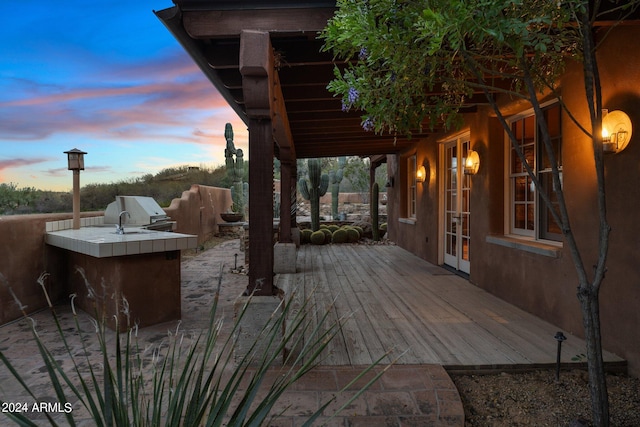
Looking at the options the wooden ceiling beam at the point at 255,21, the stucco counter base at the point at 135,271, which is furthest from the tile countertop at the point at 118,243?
the wooden ceiling beam at the point at 255,21

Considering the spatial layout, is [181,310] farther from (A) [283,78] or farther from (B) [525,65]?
(B) [525,65]

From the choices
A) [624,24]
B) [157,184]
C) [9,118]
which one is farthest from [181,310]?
[157,184]

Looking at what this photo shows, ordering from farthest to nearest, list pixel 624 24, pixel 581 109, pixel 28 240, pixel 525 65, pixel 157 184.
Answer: pixel 157 184, pixel 28 240, pixel 581 109, pixel 624 24, pixel 525 65

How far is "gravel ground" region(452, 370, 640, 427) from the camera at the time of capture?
6.56ft

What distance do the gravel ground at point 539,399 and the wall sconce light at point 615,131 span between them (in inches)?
60.5

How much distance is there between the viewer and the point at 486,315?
351 centimetres

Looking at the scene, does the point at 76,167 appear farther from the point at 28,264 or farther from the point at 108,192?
the point at 108,192

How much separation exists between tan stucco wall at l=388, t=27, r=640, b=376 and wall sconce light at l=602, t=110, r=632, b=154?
0.04 metres

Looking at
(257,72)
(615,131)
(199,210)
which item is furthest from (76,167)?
(199,210)

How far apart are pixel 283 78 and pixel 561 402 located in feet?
10.8

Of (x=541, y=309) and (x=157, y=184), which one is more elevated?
(x=157, y=184)

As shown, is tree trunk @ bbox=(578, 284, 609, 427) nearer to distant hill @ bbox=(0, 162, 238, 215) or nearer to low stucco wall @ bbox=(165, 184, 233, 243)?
low stucco wall @ bbox=(165, 184, 233, 243)

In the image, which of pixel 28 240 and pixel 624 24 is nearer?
pixel 624 24

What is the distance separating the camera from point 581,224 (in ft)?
9.54
